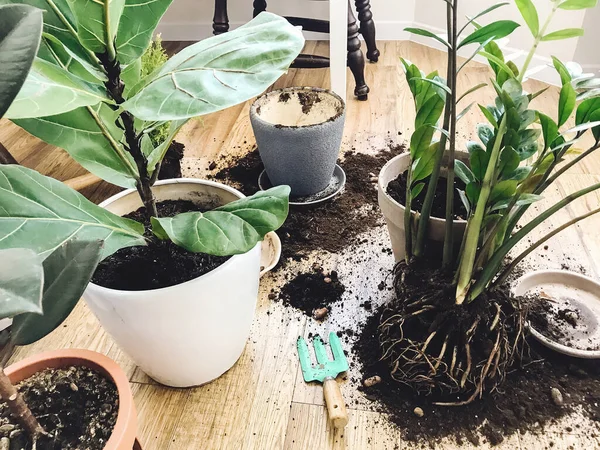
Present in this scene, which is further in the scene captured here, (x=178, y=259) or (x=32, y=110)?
(x=178, y=259)

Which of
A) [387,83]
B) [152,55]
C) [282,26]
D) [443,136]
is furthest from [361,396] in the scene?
[387,83]

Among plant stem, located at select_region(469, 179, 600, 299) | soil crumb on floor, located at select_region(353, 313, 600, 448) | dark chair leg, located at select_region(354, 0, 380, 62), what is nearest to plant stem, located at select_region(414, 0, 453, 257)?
plant stem, located at select_region(469, 179, 600, 299)

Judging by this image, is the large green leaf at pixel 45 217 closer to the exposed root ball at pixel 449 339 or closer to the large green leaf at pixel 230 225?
the large green leaf at pixel 230 225

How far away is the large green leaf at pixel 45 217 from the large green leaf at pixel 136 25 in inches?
6.4

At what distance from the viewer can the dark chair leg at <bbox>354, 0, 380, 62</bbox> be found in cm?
168

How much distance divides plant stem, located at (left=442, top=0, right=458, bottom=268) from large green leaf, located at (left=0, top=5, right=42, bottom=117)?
43cm

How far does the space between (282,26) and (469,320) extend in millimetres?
481

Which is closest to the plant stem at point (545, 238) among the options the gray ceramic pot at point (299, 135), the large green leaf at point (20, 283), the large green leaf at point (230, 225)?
the large green leaf at point (230, 225)

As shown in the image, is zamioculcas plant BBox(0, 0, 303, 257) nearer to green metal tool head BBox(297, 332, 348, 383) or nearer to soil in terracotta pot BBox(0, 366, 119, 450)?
soil in terracotta pot BBox(0, 366, 119, 450)

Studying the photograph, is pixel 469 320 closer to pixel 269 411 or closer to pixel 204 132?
pixel 269 411

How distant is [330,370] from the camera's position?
822mm

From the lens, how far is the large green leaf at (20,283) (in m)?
0.29

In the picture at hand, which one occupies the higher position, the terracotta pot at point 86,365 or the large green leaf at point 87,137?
the large green leaf at point 87,137

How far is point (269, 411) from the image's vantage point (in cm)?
78
